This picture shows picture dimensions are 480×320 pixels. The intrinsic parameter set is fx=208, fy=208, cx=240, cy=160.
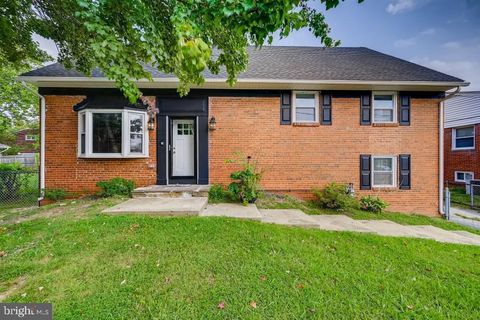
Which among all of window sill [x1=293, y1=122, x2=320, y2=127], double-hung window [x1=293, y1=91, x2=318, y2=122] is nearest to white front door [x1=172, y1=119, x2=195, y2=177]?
window sill [x1=293, y1=122, x2=320, y2=127]

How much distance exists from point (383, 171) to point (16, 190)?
468 inches

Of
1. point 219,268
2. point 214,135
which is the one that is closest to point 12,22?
point 214,135

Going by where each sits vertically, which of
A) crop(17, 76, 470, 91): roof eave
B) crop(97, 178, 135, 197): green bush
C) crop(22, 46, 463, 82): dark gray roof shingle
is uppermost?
crop(22, 46, 463, 82): dark gray roof shingle

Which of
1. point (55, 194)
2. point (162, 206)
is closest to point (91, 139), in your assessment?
point (55, 194)

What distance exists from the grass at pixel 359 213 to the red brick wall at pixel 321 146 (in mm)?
457

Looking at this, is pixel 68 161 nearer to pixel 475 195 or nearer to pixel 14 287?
pixel 14 287

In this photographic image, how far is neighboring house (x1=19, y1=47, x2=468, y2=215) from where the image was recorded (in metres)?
6.34

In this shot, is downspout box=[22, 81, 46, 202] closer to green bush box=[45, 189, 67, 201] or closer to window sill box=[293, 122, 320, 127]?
green bush box=[45, 189, 67, 201]

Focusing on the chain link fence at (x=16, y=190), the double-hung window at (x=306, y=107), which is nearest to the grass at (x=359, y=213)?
the double-hung window at (x=306, y=107)

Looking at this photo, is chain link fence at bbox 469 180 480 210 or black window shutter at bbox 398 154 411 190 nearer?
black window shutter at bbox 398 154 411 190

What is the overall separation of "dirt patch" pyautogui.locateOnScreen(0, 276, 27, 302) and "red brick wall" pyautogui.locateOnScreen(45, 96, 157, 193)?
4.13 meters

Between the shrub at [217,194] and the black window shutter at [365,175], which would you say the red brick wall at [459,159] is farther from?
the shrub at [217,194]

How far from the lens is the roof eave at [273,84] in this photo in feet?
19.4

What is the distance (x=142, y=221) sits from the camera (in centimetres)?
393
